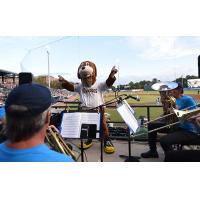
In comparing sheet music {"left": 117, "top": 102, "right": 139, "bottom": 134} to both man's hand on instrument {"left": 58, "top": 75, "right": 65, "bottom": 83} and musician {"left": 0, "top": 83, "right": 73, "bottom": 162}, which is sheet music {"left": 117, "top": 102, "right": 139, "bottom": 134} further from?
man's hand on instrument {"left": 58, "top": 75, "right": 65, "bottom": 83}

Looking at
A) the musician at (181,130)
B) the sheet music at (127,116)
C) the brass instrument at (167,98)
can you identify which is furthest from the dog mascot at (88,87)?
the sheet music at (127,116)

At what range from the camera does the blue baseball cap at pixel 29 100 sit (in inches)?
54.7

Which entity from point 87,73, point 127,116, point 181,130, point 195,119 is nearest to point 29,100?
point 127,116

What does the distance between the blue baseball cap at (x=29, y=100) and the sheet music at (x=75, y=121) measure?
133 cm

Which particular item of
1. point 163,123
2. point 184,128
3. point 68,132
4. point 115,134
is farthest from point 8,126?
point 115,134

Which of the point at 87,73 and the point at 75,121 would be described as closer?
the point at 75,121

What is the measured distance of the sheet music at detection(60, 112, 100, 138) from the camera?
2852 mm

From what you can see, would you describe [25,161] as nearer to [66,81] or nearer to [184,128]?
[184,128]

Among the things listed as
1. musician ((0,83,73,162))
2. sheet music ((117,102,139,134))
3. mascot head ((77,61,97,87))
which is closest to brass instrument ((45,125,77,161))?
musician ((0,83,73,162))

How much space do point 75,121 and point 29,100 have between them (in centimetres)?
148

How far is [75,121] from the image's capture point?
114 inches

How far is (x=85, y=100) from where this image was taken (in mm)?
5055

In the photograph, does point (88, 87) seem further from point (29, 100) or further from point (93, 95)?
point (29, 100)

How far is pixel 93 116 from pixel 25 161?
1.58 m
